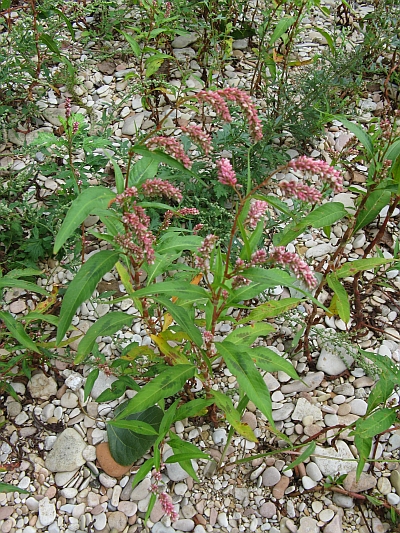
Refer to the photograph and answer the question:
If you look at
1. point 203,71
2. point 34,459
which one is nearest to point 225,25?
point 203,71

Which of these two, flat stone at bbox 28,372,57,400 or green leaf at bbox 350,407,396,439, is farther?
flat stone at bbox 28,372,57,400

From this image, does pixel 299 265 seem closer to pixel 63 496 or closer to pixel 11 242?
pixel 63 496

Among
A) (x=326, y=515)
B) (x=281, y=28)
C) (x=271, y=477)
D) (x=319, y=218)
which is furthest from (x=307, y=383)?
(x=281, y=28)

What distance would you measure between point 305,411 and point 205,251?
3.83 feet

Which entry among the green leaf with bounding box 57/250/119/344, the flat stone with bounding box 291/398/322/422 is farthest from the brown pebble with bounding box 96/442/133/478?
the green leaf with bounding box 57/250/119/344

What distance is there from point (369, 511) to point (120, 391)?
1.16 m

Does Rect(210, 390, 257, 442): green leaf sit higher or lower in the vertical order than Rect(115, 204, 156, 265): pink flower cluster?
lower

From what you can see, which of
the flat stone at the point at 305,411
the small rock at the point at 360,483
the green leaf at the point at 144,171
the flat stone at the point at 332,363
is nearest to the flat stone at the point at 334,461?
the small rock at the point at 360,483

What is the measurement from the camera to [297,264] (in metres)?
1.65

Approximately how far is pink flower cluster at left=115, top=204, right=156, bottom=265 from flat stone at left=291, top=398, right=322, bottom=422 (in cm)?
122

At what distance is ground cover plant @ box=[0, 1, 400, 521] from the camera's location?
5.68 ft

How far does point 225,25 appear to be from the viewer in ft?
13.1

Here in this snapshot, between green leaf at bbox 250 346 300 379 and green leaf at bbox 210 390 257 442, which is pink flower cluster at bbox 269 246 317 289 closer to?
green leaf at bbox 250 346 300 379

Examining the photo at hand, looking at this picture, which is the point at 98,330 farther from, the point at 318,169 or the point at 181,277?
the point at 318,169
